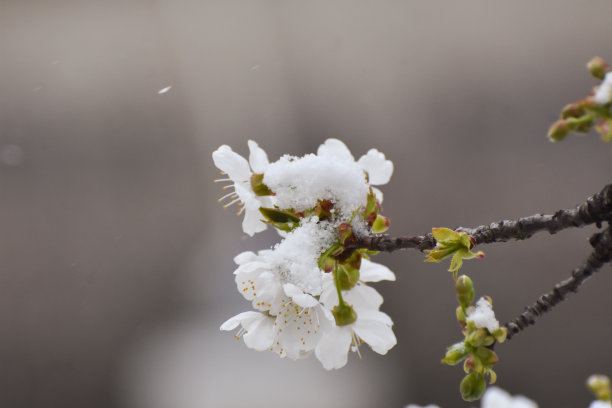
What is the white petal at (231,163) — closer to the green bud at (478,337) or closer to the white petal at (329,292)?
the white petal at (329,292)

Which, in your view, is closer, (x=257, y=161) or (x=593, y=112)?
(x=593, y=112)

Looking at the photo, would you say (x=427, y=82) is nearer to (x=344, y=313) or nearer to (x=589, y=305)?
(x=589, y=305)

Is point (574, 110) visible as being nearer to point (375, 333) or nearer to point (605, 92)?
point (605, 92)

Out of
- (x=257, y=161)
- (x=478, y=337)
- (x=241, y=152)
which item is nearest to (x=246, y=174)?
(x=257, y=161)

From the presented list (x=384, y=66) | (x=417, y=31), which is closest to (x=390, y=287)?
(x=384, y=66)

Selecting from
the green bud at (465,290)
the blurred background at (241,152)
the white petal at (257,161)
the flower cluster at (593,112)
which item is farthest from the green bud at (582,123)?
the blurred background at (241,152)

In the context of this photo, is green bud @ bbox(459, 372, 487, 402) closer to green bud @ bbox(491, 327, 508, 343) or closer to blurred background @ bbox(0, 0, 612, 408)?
green bud @ bbox(491, 327, 508, 343)
